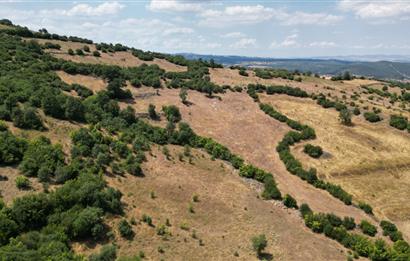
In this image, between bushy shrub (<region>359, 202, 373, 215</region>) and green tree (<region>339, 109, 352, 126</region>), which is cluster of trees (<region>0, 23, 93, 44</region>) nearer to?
green tree (<region>339, 109, 352, 126</region>)

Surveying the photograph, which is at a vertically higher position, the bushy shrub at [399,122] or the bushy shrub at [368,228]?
the bushy shrub at [399,122]

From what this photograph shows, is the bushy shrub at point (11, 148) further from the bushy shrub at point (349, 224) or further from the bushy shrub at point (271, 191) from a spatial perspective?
the bushy shrub at point (349, 224)

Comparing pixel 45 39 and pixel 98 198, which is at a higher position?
pixel 45 39

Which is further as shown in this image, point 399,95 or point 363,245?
point 399,95

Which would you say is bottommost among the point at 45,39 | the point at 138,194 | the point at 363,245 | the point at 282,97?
the point at 363,245

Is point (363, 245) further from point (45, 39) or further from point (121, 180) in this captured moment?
point (45, 39)

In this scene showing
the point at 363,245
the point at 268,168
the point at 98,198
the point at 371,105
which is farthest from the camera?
the point at 371,105

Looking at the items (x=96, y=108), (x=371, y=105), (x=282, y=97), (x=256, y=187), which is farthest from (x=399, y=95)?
(x=96, y=108)

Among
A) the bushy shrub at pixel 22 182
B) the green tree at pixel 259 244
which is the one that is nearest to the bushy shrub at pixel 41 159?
the bushy shrub at pixel 22 182
